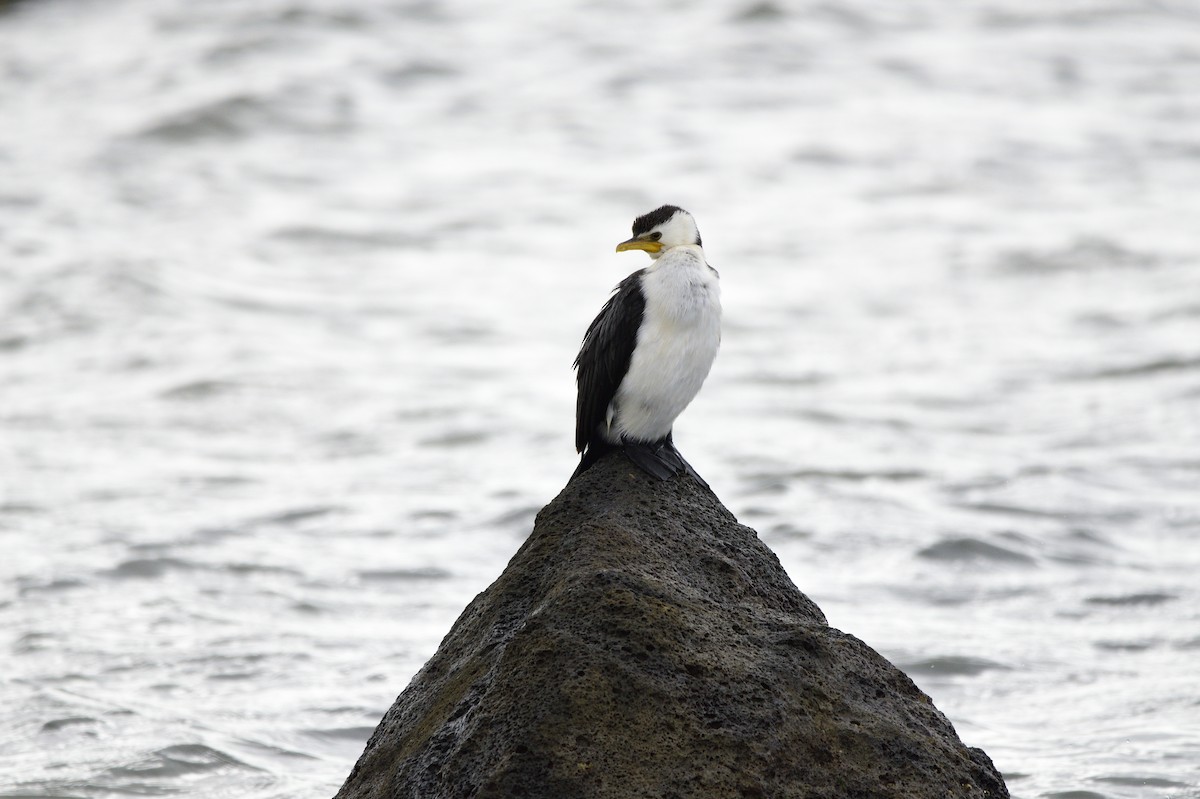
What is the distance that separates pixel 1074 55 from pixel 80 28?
17.7m

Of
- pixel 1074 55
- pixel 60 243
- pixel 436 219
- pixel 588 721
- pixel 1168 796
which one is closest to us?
pixel 588 721

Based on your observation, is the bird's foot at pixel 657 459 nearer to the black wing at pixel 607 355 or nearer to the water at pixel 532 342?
the black wing at pixel 607 355

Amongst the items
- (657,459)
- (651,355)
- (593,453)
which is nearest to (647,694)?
(657,459)

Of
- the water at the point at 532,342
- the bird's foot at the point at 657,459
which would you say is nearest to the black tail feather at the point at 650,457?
the bird's foot at the point at 657,459

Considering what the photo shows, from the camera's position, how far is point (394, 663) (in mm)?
9977

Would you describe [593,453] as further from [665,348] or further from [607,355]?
[665,348]

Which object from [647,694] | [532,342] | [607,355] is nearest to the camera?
[647,694]

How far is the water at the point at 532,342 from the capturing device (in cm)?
995

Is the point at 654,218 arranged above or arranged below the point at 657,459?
above

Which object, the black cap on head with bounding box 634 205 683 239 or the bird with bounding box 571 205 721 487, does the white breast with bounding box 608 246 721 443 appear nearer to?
the bird with bounding box 571 205 721 487

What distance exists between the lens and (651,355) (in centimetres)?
595

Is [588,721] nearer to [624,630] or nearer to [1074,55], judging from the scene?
[624,630]

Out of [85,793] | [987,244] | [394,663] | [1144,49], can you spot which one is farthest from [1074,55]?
[85,793]

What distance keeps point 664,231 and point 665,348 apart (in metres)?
0.48
